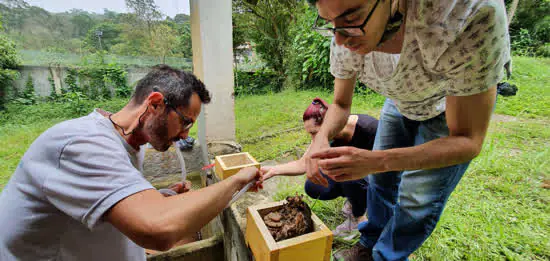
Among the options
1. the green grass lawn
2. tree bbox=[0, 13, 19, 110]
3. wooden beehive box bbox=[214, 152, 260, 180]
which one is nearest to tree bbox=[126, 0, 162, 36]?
the green grass lawn

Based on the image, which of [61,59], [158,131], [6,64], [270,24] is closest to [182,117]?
[158,131]

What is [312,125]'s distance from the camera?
2.23 meters

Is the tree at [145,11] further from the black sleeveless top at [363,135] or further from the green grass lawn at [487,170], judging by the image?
the black sleeveless top at [363,135]

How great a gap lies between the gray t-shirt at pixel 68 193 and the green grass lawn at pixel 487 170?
1.74 metres

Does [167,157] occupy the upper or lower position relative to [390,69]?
lower

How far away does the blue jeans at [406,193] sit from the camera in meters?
1.31

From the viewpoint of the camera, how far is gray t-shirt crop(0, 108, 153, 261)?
2.92ft

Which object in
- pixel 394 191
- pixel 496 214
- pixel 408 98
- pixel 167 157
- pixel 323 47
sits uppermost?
pixel 323 47

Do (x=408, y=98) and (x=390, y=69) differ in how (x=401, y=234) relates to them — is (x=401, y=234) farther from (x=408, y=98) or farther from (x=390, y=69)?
(x=390, y=69)

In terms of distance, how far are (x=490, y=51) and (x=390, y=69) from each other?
0.41m

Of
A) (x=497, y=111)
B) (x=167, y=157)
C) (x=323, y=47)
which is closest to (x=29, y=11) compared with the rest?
(x=167, y=157)

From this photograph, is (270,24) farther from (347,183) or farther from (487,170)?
(347,183)

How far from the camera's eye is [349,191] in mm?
2146

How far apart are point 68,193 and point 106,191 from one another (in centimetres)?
15
